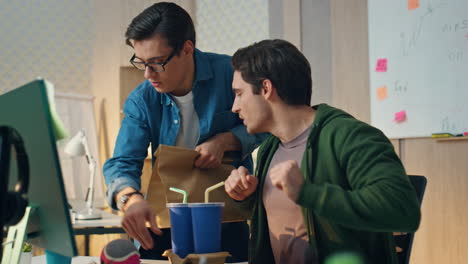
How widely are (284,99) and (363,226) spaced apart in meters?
0.49

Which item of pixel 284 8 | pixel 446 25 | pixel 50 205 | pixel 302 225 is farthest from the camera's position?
pixel 284 8

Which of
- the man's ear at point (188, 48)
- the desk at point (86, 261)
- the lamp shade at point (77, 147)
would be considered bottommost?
the desk at point (86, 261)

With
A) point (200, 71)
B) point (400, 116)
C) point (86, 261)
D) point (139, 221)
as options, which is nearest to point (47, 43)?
point (400, 116)

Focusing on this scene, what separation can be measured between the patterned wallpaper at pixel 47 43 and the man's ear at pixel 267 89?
4259 mm

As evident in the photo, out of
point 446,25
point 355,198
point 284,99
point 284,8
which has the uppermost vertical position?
point 284,8

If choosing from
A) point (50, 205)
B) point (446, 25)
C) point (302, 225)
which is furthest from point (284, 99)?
point (446, 25)

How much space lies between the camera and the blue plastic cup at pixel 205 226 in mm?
1261

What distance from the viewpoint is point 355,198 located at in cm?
123

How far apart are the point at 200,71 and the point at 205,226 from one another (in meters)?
0.79

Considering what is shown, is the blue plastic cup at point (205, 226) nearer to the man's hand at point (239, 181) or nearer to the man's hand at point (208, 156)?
the man's hand at point (239, 181)

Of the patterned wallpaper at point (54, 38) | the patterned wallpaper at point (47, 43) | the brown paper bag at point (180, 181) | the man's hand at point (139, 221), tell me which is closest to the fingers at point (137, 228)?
the man's hand at point (139, 221)

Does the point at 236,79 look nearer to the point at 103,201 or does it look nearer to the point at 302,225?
the point at 302,225

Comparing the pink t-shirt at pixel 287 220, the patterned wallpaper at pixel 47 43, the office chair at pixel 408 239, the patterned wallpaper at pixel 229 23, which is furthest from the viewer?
the patterned wallpaper at pixel 47 43

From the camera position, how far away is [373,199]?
1.22 metres
